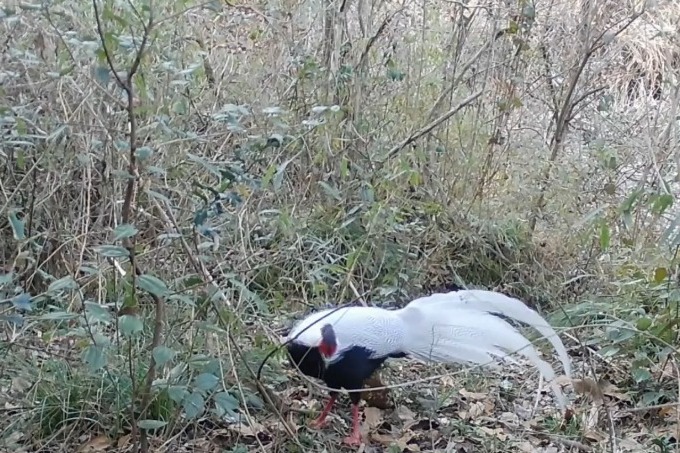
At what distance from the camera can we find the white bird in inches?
90.0

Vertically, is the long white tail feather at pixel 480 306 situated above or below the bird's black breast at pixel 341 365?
above

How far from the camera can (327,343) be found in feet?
7.46

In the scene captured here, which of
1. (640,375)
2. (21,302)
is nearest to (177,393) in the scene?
(21,302)

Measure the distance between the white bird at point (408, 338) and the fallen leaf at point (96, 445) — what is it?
1.75 ft

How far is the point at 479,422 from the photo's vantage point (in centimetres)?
264

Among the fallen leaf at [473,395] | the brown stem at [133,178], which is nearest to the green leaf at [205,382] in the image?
the brown stem at [133,178]

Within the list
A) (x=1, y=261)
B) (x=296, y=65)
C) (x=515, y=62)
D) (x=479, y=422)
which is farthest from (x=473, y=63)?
(x=1, y=261)

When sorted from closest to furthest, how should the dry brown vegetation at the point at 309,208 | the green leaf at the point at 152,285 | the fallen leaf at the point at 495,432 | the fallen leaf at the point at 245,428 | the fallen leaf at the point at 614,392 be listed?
the green leaf at the point at 152,285 → the dry brown vegetation at the point at 309,208 → the fallen leaf at the point at 245,428 → the fallen leaf at the point at 495,432 → the fallen leaf at the point at 614,392

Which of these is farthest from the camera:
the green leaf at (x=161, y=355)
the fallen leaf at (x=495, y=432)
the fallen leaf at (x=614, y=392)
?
the fallen leaf at (x=614, y=392)

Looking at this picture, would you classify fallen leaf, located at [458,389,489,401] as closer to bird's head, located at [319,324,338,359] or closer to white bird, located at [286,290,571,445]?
white bird, located at [286,290,571,445]

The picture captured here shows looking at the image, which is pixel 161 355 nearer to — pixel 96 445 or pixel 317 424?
pixel 96 445

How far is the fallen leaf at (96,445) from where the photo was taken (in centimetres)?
225

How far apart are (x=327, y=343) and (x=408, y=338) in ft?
0.76

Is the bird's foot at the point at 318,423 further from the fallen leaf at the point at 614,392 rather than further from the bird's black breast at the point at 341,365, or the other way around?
the fallen leaf at the point at 614,392
